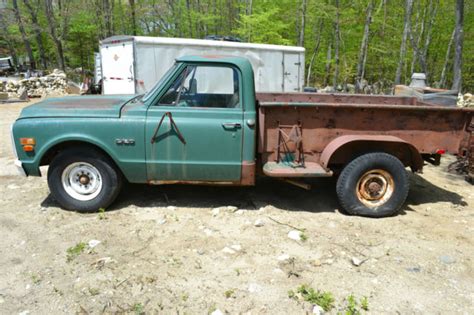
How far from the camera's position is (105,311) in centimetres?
277

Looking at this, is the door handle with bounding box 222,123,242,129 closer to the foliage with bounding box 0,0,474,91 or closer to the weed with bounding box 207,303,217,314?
the weed with bounding box 207,303,217,314

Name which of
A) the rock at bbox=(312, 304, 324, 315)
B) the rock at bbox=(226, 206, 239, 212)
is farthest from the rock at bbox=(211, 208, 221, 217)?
the rock at bbox=(312, 304, 324, 315)

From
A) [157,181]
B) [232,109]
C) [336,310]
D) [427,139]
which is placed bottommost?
[336,310]

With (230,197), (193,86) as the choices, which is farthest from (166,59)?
(230,197)

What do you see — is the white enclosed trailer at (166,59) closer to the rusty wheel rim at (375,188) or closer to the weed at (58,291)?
the rusty wheel rim at (375,188)

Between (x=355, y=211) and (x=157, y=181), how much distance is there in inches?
100

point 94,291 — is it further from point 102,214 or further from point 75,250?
point 102,214

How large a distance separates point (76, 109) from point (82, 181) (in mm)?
895

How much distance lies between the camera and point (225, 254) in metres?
3.60

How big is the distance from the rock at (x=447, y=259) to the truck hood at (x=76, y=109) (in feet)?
12.8

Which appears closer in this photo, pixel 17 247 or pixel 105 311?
pixel 105 311

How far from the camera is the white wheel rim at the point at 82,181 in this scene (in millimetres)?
4383

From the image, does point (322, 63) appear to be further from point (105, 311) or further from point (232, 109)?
point (105, 311)

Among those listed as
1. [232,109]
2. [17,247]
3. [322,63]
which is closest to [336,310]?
[232,109]
